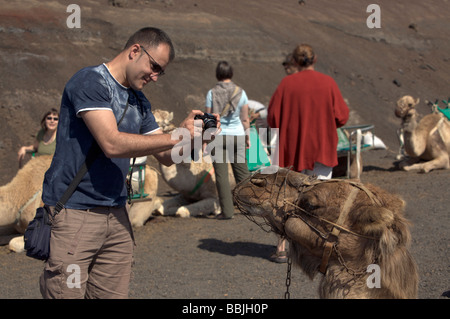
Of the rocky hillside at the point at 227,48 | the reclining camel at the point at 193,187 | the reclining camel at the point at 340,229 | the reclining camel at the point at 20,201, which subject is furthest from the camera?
the rocky hillside at the point at 227,48

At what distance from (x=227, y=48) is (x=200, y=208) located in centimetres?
1622

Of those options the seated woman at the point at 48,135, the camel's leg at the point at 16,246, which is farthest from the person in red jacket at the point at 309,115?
the seated woman at the point at 48,135

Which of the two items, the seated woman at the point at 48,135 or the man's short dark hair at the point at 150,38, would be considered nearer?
the man's short dark hair at the point at 150,38

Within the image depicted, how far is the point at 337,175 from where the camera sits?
1273cm

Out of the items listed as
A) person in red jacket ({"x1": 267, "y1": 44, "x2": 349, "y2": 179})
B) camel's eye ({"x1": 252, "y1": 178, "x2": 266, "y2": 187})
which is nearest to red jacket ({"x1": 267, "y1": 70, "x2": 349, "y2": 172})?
person in red jacket ({"x1": 267, "y1": 44, "x2": 349, "y2": 179})

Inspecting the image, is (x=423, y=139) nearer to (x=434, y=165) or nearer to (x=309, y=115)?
(x=434, y=165)

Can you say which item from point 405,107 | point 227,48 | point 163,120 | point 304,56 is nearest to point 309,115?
point 304,56

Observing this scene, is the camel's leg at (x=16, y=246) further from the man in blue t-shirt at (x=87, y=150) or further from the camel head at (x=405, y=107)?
the camel head at (x=405, y=107)

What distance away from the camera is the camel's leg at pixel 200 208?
1010cm

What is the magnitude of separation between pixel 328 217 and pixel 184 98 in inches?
696

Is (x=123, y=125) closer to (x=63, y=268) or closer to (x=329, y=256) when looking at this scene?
(x=63, y=268)

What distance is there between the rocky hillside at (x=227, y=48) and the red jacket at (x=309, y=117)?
9.52m

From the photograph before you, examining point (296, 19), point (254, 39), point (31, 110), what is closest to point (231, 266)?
point (31, 110)

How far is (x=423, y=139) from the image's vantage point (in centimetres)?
1412
